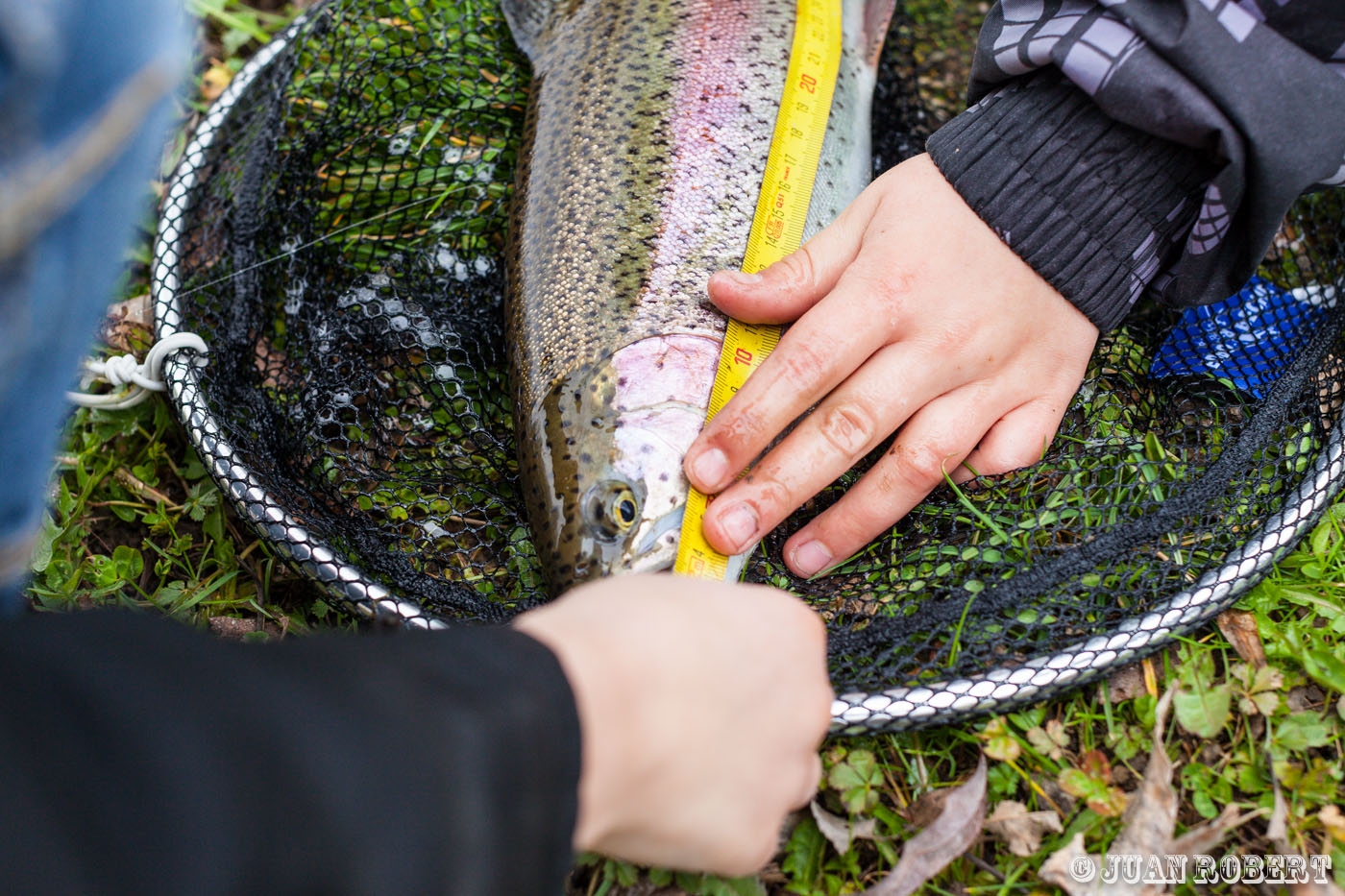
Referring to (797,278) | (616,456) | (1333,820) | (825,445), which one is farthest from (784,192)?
(1333,820)

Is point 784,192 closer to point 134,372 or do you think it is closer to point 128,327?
point 134,372

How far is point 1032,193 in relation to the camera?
2.10 meters

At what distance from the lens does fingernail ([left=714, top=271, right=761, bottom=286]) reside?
2.21 m

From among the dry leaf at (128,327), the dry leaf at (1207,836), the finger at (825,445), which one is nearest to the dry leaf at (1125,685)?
the dry leaf at (1207,836)

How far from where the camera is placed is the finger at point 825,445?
2.03 meters

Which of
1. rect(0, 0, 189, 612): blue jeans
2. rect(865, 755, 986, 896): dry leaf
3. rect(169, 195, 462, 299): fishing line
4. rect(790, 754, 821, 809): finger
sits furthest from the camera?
rect(169, 195, 462, 299): fishing line

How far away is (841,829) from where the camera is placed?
6.41 ft

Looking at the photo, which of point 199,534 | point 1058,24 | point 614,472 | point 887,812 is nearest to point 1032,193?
point 1058,24

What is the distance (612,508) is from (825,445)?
1.67 ft

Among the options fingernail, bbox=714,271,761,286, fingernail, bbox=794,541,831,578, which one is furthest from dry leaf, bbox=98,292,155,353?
fingernail, bbox=794,541,831,578

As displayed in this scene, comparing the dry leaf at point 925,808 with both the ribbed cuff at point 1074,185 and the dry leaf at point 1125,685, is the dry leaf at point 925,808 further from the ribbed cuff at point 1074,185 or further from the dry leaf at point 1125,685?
the ribbed cuff at point 1074,185

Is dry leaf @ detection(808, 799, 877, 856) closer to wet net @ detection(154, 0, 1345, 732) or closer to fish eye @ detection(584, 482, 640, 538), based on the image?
wet net @ detection(154, 0, 1345, 732)

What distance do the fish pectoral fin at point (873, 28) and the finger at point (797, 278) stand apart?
90cm

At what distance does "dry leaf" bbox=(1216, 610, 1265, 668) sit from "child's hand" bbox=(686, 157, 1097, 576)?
58 centimetres
